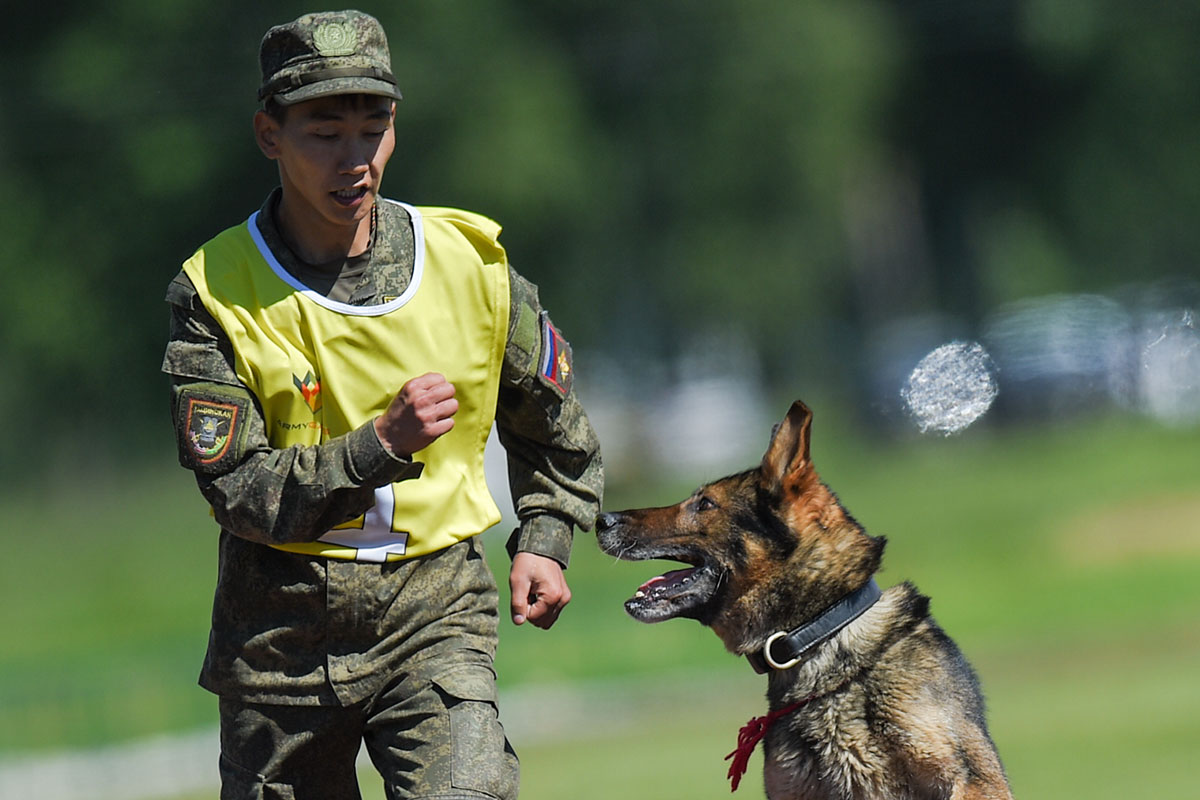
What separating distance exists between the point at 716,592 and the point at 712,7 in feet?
113

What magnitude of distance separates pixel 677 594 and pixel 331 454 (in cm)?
164

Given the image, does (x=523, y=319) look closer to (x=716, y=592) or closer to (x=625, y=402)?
(x=716, y=592)

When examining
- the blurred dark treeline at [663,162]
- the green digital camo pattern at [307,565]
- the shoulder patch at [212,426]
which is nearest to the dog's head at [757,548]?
the green digital camo pattern at [307,565]

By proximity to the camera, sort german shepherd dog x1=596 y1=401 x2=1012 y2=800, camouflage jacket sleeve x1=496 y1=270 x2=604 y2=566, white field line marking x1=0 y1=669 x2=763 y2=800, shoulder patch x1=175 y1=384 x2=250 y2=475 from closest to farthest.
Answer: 1. shoulder patch x1=175 y1=384 x2=250 y2=475
2. camouflage jacket sleeve x1=496 y1=270 x2=604 y2=566
3. german shepherd dog x1=596 y1=401 x2=1012 y2=800
4. white field line marking x1=0 y1=669 x2=763 y2=800

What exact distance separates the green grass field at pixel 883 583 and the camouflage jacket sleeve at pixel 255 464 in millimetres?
6916

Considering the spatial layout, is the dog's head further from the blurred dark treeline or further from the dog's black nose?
the blurred dark treeline

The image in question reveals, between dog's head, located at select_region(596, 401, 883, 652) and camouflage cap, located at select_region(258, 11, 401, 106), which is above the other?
camouflage cap, located at select_region(258, 11, 401, 106)

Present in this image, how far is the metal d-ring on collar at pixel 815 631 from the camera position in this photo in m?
5.18

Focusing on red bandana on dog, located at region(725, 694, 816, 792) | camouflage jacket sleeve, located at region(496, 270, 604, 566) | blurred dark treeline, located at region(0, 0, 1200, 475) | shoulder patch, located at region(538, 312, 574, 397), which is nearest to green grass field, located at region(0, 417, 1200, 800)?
blurred dark treeline, located at region(0, 0, 1200, 475)

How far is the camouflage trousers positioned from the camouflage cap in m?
1.38

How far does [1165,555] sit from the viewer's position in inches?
915

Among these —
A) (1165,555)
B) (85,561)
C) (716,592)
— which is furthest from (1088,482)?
(716,592)

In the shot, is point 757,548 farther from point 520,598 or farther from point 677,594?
point 520,598

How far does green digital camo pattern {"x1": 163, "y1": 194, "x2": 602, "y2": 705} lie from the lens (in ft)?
13.5
